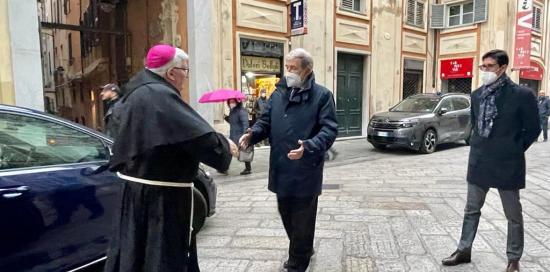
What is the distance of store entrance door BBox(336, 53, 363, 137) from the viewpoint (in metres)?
14.9

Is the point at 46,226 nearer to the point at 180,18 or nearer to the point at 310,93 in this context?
the point at 310,93

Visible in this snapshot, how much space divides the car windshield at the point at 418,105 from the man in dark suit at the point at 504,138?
854 cm

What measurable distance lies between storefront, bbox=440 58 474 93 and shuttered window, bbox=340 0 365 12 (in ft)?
20.0

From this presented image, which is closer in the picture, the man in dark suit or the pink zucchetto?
the pink zucchetto

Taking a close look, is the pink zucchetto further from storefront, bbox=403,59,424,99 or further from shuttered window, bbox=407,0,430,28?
shuttered window, bbox=407,0,430,28

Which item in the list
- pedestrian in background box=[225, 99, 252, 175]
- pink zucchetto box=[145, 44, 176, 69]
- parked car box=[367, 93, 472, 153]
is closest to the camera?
pink zucchetto box=[145, 44, 176, 69]

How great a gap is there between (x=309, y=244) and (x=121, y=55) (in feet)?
38.3

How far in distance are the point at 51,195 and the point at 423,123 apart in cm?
978

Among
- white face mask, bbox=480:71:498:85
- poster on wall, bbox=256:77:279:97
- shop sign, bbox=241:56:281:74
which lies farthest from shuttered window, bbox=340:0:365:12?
white face mask, bbox=480:71:498:85

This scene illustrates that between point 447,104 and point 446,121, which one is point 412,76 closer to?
point 447,104

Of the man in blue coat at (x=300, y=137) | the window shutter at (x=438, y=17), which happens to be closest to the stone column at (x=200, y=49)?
the man in blue coat at (x=300, y=137)

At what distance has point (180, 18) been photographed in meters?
10.7

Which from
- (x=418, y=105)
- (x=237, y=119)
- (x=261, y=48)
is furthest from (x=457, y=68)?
(x=237, y=119)

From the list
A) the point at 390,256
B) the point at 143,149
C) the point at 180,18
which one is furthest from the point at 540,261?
the point at 180,18
